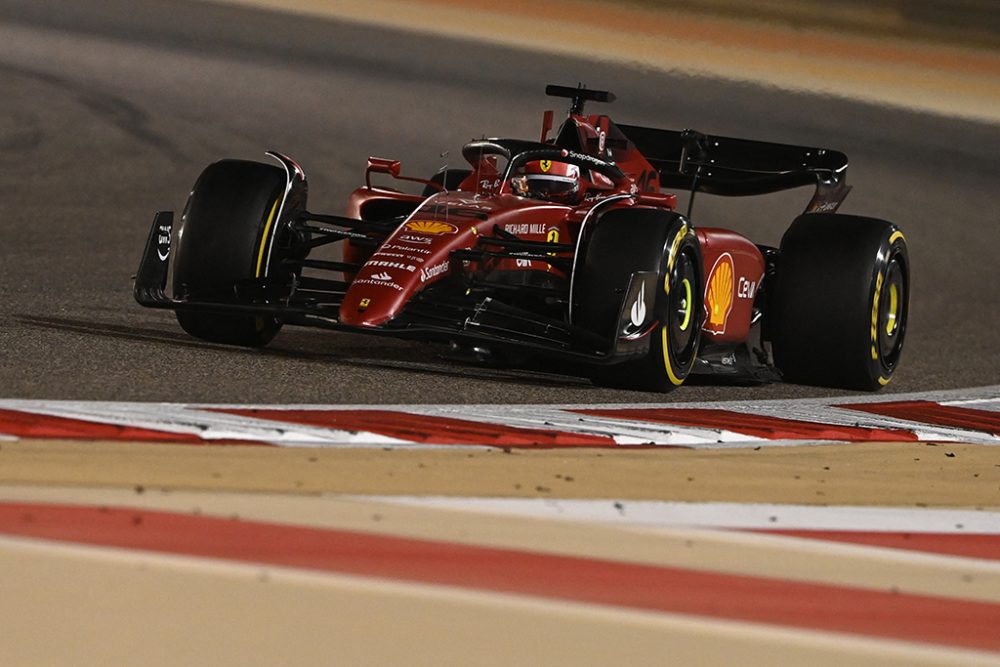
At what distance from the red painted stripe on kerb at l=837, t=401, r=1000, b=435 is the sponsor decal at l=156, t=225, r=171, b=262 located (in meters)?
2.87

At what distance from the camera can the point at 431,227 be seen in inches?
262

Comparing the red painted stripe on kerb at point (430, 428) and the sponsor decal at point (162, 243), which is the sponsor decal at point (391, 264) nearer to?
the sponsor decal at point (162, 243)

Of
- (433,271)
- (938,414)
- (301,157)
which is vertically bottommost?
(301,157)

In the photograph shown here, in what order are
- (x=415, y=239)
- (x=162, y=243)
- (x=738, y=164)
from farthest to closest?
(x=738, y=164) < (x=162, y=243) < (x=415, y=239)

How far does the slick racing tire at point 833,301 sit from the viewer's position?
7.53m

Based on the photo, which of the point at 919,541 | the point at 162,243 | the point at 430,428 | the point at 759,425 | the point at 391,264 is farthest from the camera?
the point at 162,243

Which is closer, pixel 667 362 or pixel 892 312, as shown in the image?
pixel 667 362

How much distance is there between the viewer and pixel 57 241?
1214 centimetres

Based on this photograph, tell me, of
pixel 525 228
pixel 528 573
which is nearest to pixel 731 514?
pixel 528 573

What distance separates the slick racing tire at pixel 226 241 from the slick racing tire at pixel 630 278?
4.51 ft

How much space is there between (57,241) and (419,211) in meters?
6.08

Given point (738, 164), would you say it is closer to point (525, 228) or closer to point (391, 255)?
point (525, 228)

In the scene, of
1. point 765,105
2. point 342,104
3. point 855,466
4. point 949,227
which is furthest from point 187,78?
point 855,466

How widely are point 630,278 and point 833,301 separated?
157 centimetres
